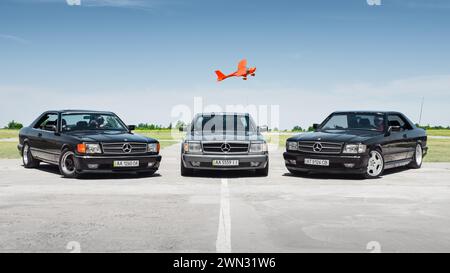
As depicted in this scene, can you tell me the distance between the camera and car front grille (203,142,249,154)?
12.0 meters

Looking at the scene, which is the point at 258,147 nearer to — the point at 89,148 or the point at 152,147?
the point at 152,147

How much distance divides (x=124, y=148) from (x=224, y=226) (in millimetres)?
5993

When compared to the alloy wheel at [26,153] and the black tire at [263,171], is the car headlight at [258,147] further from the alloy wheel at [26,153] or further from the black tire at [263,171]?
the alloy wheel at [26,153]

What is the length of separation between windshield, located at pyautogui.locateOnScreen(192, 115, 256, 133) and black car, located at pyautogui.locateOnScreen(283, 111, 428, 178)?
132 cm

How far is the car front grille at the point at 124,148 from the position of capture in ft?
38.3

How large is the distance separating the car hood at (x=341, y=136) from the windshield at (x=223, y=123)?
141 centimetres

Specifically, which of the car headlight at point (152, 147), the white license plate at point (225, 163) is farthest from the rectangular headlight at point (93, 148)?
the white license plate at point (225, 163)

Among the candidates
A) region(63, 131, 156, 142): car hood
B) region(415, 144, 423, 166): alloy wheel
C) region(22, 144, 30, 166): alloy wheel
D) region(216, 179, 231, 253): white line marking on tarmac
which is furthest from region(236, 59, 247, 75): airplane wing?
region(216, 179, 231, 253): white line marking on tarmac

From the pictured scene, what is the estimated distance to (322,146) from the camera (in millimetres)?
12078

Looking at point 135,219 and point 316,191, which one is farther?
point 316,191

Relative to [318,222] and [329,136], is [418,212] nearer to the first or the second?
[318,222]
